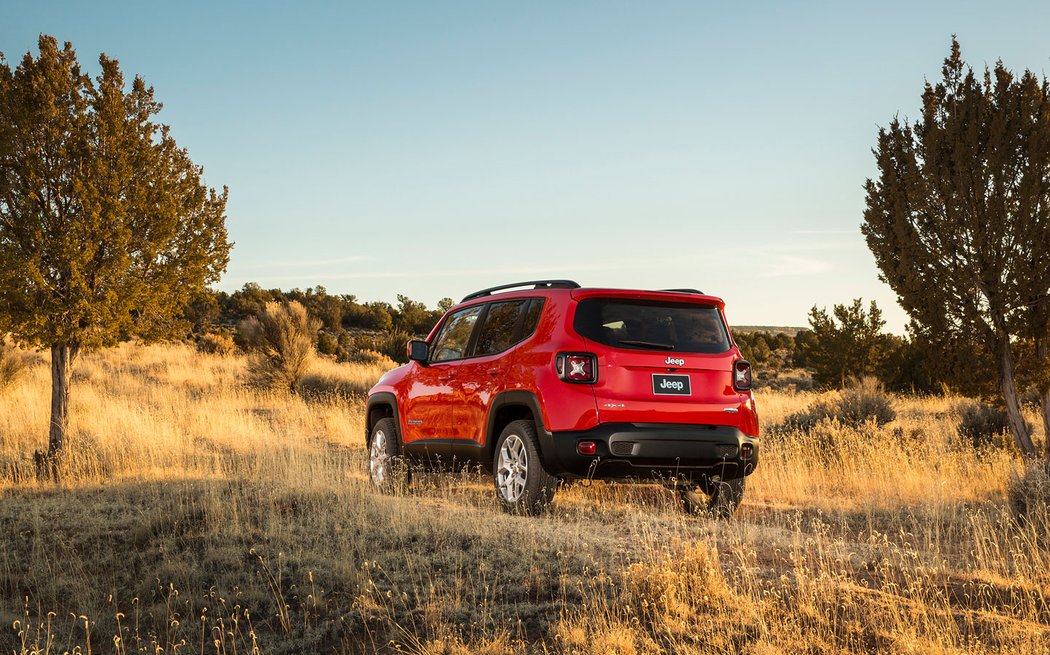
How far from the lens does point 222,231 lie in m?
13.3

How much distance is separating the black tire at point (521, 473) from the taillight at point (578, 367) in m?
0.64

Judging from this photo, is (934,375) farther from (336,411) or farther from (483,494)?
(336,411)

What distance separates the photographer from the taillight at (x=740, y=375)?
25.4 feet

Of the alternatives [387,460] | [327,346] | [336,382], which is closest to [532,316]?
[387,460]

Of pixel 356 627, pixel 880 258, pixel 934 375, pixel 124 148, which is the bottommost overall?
pixel 356 627

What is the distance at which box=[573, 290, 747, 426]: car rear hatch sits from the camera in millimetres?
7277

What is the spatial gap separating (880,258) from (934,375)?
1847 millimetres

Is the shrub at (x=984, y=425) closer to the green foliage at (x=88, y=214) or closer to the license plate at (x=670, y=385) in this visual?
the license plate at (x=670, y=385)

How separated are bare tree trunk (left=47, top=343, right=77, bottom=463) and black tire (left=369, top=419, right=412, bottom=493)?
4.75 meters

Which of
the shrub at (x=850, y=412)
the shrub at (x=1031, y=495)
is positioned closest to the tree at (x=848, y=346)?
the shrub at (x=850, y=412)

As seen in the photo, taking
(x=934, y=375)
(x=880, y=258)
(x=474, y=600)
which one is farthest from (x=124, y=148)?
(x=934, y=375)

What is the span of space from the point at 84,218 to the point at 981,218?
11803 mm

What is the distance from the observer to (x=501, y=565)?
6273 mm

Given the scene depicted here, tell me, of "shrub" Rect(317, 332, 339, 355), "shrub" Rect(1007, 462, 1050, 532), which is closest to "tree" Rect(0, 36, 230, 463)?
"shrub" Rect(1007, 462, 1050, 532)
